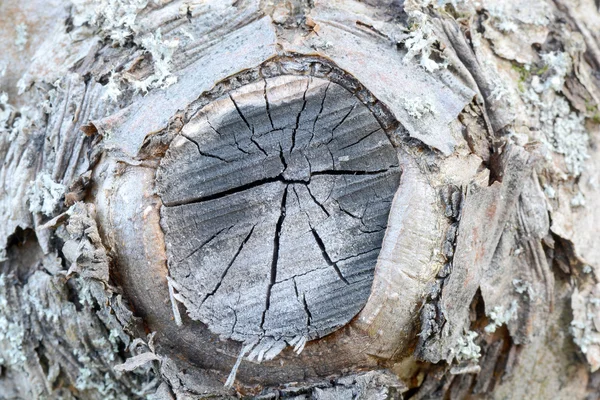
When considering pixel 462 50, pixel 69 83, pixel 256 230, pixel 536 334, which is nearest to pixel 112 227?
pixel 256 230

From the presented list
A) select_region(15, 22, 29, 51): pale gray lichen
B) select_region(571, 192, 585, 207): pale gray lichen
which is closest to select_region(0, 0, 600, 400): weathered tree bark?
select_region(571, 192, 585, 207): pale gray lichen

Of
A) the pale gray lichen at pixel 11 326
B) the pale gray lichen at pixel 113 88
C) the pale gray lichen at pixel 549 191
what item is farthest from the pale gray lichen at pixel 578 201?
the pale gray lichen at pixel 11 326

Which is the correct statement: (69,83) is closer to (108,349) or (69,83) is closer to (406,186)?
(108,349)

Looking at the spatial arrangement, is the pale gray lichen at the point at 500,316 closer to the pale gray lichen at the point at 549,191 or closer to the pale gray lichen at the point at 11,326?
the pale gray lichen at the point at 549,191

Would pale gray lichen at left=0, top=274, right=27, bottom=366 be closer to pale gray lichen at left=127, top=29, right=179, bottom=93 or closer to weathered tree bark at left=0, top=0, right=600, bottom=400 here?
weathered tree bark at left=0, top=0, right=600, bottom=400

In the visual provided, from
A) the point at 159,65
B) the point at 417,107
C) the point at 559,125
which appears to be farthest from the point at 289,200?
the point at 559,125

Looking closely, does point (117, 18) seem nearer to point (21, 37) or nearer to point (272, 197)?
point (21, 37)
